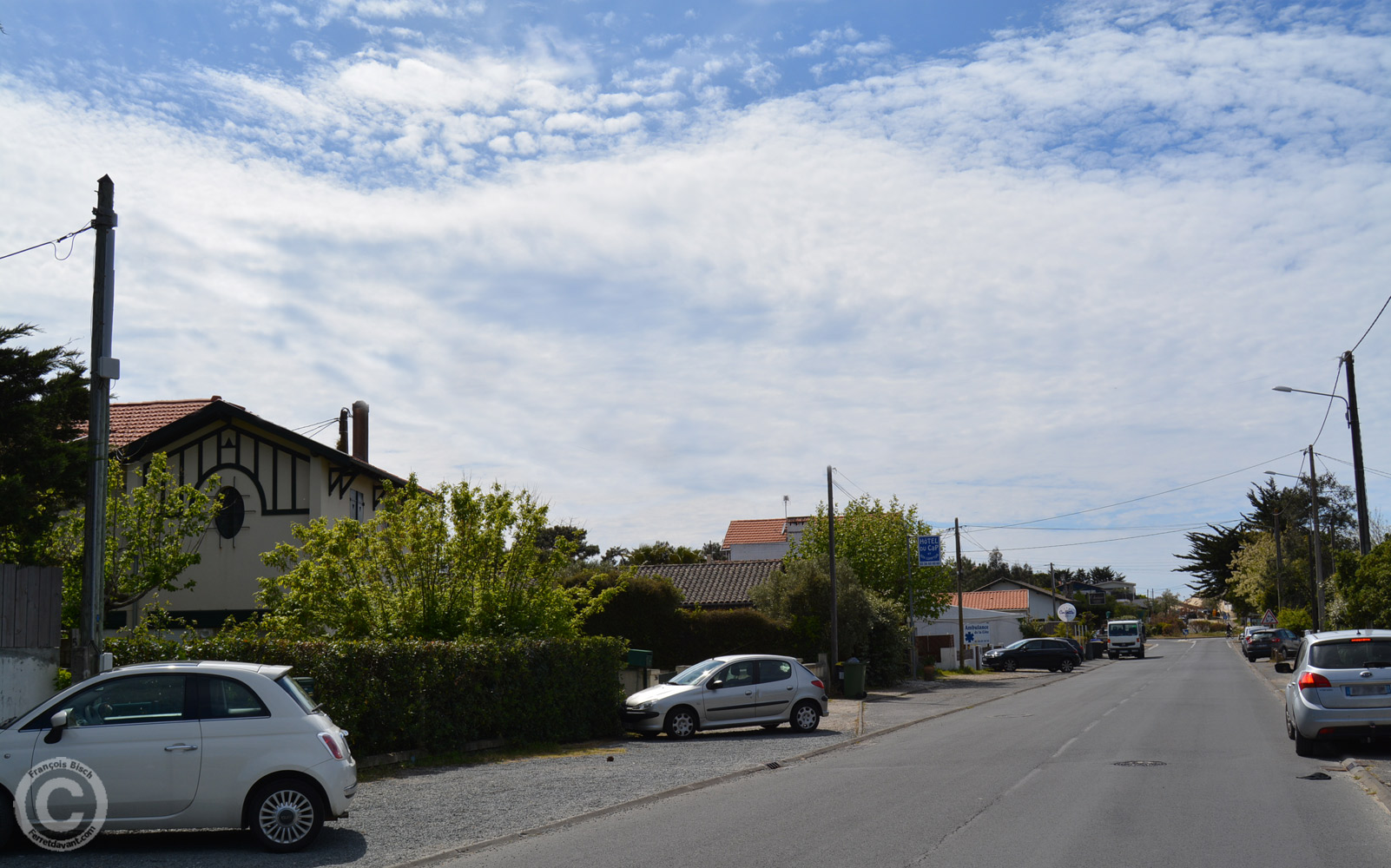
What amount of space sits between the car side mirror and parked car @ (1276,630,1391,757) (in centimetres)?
1365

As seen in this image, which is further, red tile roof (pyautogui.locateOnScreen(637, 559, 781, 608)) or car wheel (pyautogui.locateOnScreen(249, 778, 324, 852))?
red tile roof (pyautogui.locateOnScreen(637, 559, 781, 608))

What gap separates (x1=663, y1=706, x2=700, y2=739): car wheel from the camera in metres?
19.6

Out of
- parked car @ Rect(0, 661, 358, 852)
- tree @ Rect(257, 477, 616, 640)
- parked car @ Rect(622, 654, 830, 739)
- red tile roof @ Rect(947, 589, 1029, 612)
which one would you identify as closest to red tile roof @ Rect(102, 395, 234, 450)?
tree @ Rect(257, 477, 616, 640)

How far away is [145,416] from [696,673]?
1874 cm

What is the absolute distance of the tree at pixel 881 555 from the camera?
156ft

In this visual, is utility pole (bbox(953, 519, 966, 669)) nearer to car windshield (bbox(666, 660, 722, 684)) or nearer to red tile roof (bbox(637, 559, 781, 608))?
red tile roof (bbox(637, 559, 781, 608))

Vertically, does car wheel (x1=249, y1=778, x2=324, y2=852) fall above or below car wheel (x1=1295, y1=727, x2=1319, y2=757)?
above

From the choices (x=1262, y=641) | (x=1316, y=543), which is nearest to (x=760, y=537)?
(x=1262, y=641)

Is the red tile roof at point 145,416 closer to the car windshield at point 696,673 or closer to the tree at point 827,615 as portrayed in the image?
the car windshield at point 696,673

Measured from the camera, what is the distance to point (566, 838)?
9.73 m

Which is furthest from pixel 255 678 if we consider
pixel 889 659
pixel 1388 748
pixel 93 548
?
pixel 889 659

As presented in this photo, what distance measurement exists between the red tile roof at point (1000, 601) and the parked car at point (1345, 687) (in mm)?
75202

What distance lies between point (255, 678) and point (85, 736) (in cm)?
133

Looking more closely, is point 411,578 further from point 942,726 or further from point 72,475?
point 942,726
